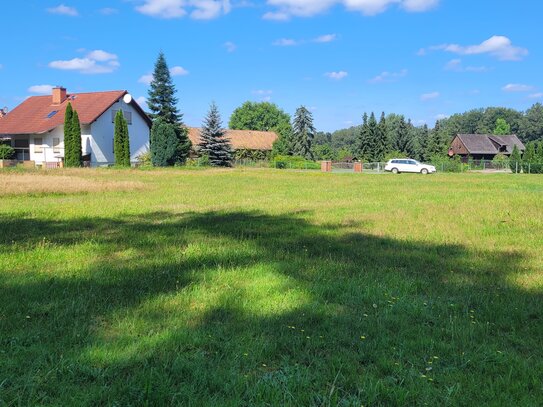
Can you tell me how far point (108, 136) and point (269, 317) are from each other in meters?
52.2

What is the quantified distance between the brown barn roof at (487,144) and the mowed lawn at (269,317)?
86.8m

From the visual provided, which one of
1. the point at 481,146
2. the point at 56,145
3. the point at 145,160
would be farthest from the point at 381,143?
the point at 56,145

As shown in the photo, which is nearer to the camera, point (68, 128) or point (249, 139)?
point (68, 128)

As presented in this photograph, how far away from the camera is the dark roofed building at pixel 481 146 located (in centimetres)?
8756

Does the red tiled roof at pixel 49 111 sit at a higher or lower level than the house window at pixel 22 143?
higher

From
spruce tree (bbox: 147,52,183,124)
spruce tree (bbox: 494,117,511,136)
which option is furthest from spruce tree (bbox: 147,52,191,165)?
spruce tree (bbox: 494,117,511,136)

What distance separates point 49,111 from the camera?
174 ft

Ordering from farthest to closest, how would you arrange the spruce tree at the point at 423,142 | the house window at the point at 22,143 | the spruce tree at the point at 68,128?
the spruce tree at the point at 423,142, the house window at the point at 22,143, the spruce tree at the point at 68,128

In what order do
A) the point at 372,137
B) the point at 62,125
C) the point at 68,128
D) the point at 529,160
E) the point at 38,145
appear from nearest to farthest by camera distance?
the point at 68,128
the point at 62,125
the point at 38,145
the point at 529,160
the point at 372,137

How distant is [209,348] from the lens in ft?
11.6

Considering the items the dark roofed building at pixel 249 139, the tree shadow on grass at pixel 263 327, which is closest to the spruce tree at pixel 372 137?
the dark roofed building at pixel 249 139

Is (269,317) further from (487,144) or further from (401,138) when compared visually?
(487,144)

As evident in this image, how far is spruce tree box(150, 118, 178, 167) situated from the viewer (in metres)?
50.3

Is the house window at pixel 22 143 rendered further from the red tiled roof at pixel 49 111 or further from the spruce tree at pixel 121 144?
the spruce tree at pixel 121 144
